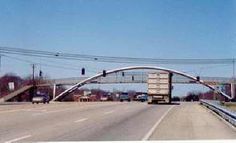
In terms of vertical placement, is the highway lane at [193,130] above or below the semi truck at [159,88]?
below

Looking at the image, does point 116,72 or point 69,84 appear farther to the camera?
point 69,84

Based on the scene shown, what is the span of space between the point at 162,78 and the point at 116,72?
2483 inches

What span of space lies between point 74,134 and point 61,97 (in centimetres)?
12000

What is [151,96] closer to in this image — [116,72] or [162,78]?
[162,78]

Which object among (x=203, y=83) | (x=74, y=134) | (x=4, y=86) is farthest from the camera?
(x=4, y=86)

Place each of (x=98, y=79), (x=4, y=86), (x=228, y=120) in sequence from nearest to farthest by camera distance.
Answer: (x=228, y=120)
(x=98, y=79)
(x=4, y=86)

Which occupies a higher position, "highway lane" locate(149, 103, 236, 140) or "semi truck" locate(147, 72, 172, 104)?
"semi truck" locate(147, 72, 172, 104)

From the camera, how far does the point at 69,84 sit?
146625 mm

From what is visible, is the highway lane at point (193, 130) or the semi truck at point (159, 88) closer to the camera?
the highway lane at point (193, 130)

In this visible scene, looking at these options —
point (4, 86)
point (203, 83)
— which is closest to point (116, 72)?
point (203, 83)

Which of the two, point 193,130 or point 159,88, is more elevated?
point 159,88

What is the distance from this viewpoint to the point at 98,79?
14625 centimetres

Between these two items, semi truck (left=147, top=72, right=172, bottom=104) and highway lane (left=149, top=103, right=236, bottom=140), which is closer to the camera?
highway lane (left=149, top=103, right=236, bottom=140)

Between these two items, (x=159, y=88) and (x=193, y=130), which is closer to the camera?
(x=193, y=130)
